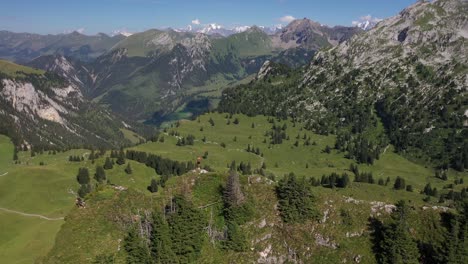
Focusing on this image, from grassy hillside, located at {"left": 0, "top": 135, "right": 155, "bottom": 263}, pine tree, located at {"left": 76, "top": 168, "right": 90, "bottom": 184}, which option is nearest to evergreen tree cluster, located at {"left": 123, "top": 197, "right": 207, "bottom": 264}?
grassy hillside, located at {"left": 0, "top": 135, "right": 155, "bottom": 263}

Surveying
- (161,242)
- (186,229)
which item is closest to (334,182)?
(186,229)

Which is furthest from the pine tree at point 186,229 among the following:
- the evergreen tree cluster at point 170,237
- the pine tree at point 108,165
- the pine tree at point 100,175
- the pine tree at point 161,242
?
the pine tree at point 108,165

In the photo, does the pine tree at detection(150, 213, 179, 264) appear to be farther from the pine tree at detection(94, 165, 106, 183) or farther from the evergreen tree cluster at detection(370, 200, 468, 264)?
the pine tree at detection(94, 165, 106, 183)

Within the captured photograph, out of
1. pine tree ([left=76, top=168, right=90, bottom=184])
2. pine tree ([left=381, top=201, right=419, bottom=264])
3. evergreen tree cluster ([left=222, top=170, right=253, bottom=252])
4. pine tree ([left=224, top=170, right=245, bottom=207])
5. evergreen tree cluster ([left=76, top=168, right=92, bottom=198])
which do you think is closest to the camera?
pine tree ([left=381, top=201, right=419, bottom=264])

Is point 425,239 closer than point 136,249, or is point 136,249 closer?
point 425,239

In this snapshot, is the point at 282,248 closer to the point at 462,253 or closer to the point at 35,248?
the point at 462,253

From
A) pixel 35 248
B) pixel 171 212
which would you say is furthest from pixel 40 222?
pixel 171 212

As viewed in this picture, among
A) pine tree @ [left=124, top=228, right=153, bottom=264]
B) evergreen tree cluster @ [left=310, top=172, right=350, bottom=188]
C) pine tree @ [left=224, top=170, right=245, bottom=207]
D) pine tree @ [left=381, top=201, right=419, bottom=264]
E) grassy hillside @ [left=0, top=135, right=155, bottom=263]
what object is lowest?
grassy hillside @ [left=0, top=135, right=155, bottom=263]

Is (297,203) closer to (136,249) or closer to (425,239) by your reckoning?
(425,239)
